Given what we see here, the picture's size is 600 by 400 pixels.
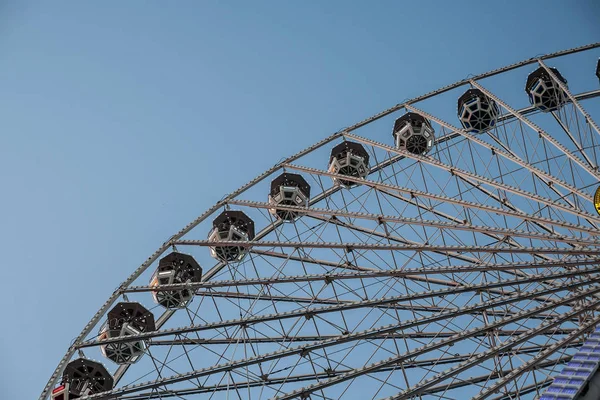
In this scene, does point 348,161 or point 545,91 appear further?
point 545,91

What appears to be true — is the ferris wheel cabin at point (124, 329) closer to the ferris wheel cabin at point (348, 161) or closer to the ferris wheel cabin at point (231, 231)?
the ferris wheel cabin at point (231, 231)

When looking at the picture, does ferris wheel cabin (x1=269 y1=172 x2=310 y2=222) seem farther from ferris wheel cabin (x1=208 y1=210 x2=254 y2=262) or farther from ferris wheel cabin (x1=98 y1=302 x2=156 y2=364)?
ferris wheel cabin (x1=98 y1=302 x2=156 y2=364)

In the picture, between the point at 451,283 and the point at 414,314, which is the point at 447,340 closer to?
the point at 414,314

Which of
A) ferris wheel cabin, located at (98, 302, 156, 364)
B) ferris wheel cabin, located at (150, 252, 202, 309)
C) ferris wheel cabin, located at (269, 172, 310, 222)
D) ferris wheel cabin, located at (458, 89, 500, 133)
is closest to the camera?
ferris wheel cabin, located at (98, 302, 156, 364)

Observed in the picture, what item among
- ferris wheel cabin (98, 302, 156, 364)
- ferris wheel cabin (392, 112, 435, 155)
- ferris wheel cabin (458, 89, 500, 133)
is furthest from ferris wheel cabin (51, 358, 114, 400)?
ferris wheel cabin (458, 89, 500, 133)

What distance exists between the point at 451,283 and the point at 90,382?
12.4 metres

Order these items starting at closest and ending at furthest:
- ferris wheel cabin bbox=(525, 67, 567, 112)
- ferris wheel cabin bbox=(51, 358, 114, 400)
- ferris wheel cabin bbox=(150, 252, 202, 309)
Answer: ferris wheel cabin bbox=(51, 358, 114, 400) < ferris wheel cabin bbox=(150, 252, 202, 309) < ferris wheel cabin bbox=(525, 67, 567, 112)

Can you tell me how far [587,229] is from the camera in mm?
25297

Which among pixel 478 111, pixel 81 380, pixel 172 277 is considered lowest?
pixel 81 380

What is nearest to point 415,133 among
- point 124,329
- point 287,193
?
point 287,193

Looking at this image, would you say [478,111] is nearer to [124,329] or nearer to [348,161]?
[348,161]

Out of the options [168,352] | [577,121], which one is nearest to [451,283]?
[577,121]

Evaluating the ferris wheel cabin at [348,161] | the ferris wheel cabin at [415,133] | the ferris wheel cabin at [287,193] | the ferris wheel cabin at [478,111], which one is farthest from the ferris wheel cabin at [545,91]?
the ferris wheel cabin at [287,193]

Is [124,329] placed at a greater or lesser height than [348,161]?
lesser
